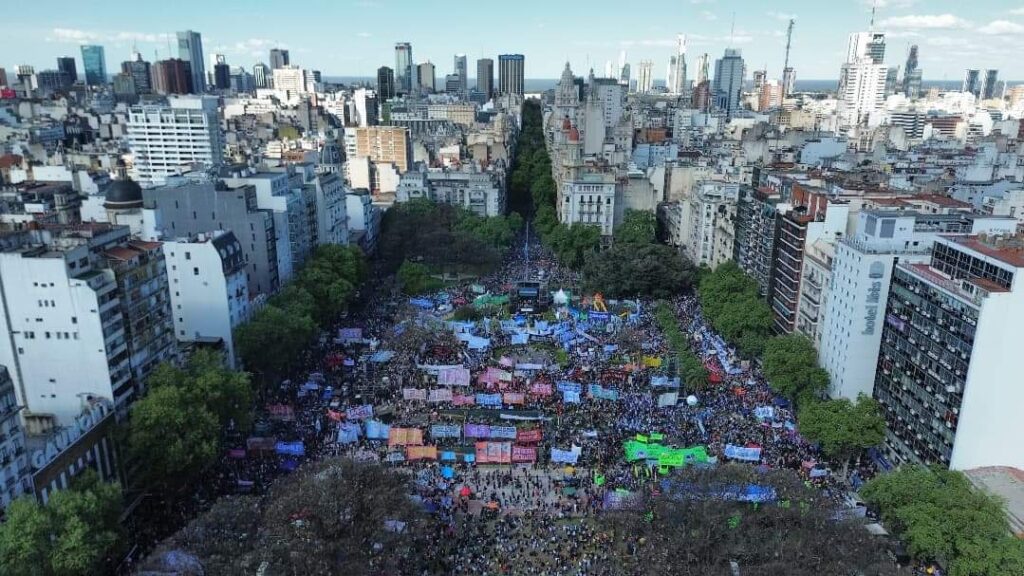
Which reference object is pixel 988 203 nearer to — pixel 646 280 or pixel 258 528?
pixel 646 280

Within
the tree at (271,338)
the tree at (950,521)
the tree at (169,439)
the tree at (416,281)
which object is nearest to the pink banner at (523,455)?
the tree at (169,439)

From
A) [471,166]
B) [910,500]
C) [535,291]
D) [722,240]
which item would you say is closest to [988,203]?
[722,240]

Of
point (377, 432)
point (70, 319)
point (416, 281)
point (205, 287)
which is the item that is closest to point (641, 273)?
point (416, 281)

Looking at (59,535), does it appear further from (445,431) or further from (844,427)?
(844,427)

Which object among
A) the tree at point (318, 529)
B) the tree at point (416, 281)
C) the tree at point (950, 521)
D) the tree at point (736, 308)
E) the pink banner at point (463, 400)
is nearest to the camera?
the tree at point (318, 529)

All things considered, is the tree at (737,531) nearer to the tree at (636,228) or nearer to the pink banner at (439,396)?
the pink banner at (439,396)

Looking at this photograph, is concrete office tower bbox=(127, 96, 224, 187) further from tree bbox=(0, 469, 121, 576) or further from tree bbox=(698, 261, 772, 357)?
tree bbox=(0, 469, 121, 576)
